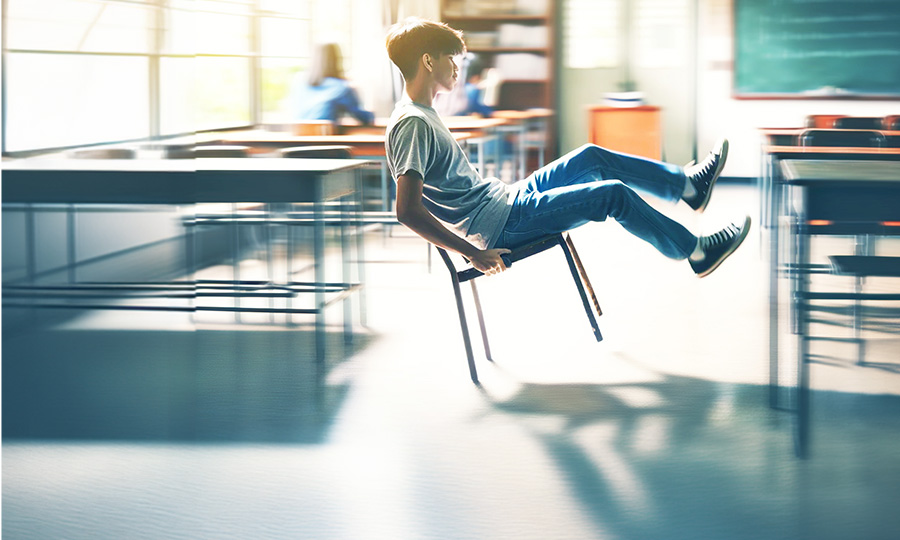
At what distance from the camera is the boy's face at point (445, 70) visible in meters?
3.05

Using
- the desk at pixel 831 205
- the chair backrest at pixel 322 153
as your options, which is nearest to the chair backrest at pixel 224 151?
the chair backrest at pixel 322 153

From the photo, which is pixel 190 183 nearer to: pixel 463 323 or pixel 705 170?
pixel 463 323

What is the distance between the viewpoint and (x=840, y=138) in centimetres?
490

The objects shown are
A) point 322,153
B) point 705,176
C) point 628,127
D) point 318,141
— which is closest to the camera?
point 705,176

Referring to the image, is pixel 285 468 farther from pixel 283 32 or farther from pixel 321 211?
pixel 283 32

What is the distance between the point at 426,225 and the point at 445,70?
520mm

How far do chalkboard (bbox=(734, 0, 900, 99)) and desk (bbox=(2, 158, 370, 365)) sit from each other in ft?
21.4

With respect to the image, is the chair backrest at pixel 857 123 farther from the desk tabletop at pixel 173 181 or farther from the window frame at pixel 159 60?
the window frame at pixel 159 60

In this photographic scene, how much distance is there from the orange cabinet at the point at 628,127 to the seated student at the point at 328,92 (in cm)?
349

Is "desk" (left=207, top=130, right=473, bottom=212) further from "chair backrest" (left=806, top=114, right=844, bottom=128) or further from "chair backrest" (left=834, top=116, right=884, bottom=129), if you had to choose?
"chair backrest" (left=806, top=114, right=844, bottom=128)

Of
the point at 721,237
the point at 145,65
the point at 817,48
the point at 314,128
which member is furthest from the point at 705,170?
the point at 817,48

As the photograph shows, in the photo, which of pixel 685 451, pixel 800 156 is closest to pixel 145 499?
pixel 685 451

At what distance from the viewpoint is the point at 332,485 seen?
2.21 m

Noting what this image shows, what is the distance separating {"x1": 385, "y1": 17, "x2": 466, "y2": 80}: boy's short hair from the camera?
304 cm
